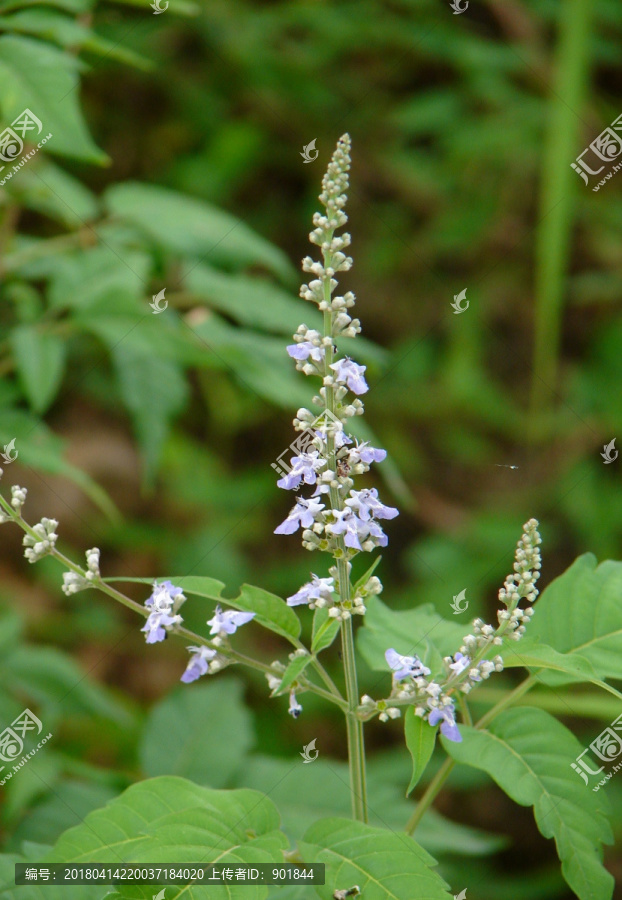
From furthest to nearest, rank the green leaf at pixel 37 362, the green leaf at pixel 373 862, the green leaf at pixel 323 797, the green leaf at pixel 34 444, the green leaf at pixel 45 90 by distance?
the green leaf at pixel 323 797 < the green leaf at pixel 37 362 < the green leaf at pixel 34 444 < the green leaf at pixel 45 90 < the green leaf at pixel 373 862

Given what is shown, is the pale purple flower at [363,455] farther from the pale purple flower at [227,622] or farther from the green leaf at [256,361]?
the green leaf at [256,361]

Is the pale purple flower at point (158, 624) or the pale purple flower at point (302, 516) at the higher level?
the pale purple flower at point (302, 516)

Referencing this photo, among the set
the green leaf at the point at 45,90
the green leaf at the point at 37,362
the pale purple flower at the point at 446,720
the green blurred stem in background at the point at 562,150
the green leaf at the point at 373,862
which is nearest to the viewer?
the green leaf at the point at 373,862

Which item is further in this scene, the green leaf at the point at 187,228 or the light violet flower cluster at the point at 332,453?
the green leaf at the point at 187,228

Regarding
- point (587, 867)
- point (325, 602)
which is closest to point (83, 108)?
point (325, 602)

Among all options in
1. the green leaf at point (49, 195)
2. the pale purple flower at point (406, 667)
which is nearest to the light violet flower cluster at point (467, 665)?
the pale purple flower at point (406, 667)

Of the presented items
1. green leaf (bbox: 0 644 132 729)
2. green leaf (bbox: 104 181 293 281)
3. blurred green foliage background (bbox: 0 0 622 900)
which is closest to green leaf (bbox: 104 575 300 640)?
green leaf (bbox: 0 644 132 729)

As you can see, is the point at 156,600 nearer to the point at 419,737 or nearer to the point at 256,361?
the point at 419,737

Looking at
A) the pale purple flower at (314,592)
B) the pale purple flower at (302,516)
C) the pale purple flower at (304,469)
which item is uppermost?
the pale purple flower at (304,469)

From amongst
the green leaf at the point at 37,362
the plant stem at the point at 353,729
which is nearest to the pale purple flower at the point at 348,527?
the plant stem at the point at 353,729
